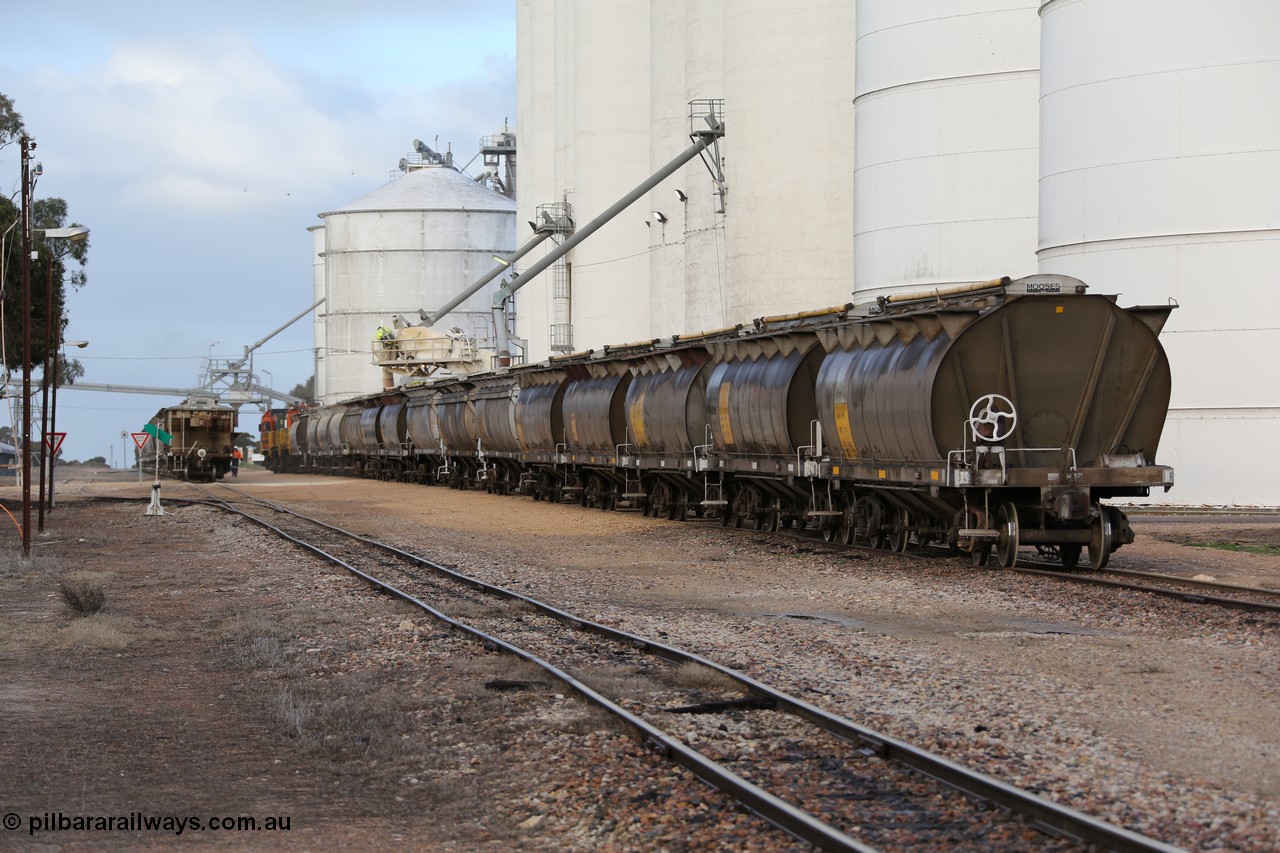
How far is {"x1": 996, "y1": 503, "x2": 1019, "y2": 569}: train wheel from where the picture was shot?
1856 centimetres

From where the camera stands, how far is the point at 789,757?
8.44 m

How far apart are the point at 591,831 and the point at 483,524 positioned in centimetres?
2443

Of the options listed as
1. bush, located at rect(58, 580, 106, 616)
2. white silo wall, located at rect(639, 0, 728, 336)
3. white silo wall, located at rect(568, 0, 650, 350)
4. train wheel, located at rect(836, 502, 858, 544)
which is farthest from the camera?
white silo wall, located at rect(568, 0, 650, 350)

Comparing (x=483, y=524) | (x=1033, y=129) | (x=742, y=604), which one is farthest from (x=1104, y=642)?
(x=1033, y=129)

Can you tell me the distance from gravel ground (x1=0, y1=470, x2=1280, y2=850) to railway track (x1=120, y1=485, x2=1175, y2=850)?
0.30 m

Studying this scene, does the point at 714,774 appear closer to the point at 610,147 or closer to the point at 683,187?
the point at 683,187

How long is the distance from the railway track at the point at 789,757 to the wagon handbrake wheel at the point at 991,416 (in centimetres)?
641

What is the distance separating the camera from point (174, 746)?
940 cm

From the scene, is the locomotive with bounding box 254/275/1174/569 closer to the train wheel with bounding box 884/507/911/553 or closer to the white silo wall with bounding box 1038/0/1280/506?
the train wheel with bounding box 884/507/911/553

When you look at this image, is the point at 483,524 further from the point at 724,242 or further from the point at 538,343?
the point at 538,343

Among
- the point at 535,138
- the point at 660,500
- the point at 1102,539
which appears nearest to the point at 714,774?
the point at 1102,539

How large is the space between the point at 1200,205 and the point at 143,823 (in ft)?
93.7

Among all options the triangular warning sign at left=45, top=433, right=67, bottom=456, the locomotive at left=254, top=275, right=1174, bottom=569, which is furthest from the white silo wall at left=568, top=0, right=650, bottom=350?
the locomotive at left=254, top=275, right=1174, bottom=569

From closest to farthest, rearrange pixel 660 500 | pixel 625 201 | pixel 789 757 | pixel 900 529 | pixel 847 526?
pixel 789 757 → pixel 900 529 → pixel 847 526 → pixel 660 500 → pixel 625 201
